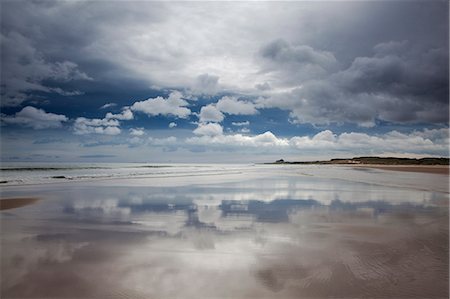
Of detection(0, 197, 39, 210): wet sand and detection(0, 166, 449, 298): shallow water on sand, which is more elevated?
detection(0, 166, 449, 298): shallow water on sand

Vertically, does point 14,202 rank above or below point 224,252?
below

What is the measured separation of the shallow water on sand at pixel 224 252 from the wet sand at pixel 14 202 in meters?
1.14

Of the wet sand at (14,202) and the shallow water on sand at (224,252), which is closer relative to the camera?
the shallow water on sand at (224,252)

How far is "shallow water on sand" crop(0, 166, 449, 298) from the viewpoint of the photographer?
5.39 meters

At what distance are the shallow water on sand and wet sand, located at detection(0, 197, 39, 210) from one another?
1.14 metres

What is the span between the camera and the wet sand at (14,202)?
14.4 metres

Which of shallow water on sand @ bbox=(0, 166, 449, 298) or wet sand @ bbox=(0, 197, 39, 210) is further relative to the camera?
wet sand @ bbox=(0, 197, 39, 210)

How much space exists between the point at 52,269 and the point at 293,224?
7270 millimetres

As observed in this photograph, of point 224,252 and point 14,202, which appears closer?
point 224,252

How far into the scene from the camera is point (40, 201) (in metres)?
16.0

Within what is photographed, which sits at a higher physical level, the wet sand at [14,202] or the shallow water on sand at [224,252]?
the shallow water on sand at [224,252]

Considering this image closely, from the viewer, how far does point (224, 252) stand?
7383mm

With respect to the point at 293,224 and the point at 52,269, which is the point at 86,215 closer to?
the point at 52,269

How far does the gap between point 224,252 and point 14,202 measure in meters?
13.9
